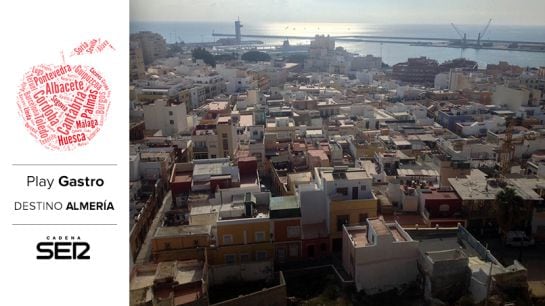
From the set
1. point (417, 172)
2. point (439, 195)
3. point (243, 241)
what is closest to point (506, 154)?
point (417, 172)

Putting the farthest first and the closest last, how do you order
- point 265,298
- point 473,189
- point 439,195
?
point 473,189, point 439,195, point 265,298

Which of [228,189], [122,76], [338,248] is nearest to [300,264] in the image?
[338,248]

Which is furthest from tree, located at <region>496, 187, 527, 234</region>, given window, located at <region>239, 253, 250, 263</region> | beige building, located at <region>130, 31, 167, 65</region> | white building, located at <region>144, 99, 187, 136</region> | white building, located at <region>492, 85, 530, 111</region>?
beige building, located at <region>130, 31, 167, 65</region>

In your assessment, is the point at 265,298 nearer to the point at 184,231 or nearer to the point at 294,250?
the point at 294,250

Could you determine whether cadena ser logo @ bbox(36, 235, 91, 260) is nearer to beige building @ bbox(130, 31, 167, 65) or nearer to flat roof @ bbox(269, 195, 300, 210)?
flat roof @ bbox(269, 195, 300, 210)

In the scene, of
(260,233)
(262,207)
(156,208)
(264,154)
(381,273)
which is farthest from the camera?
(264,154)

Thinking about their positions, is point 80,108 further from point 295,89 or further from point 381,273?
point 295,89
